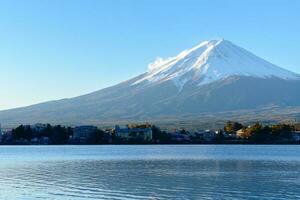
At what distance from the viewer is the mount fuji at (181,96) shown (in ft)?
466

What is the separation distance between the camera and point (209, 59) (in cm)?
18738

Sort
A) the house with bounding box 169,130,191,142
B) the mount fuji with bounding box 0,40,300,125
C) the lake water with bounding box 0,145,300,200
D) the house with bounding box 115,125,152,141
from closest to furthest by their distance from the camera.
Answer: the lake water with bounding box 0,145,300,200 < the house with bounding box 115,125,152,141 < the house with bounding box 169,130,191,142 < the mount fuji with bounding box 0,40,300,125

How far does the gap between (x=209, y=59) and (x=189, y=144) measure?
11450 centimetres

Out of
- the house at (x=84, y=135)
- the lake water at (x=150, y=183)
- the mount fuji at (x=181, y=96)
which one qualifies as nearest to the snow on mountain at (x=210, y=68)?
the mount fuji at (x=181, y=96)

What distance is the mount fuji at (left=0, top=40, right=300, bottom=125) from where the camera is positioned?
14200cm

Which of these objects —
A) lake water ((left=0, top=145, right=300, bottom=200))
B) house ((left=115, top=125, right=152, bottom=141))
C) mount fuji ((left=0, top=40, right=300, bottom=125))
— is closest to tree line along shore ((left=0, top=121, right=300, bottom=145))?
house ((left=115, top=125, right=152, bottom=141))

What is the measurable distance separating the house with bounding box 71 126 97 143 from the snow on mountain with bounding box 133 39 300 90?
84975 mm

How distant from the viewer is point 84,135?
76062 mm

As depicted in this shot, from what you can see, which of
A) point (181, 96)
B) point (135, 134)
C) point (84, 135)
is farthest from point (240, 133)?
point (181, 96)

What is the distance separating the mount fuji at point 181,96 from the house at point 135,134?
53.9m

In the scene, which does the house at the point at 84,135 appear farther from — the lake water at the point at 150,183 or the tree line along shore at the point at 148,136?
the lake water at the point at 150,183

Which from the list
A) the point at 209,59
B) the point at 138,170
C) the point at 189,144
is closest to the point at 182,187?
the point at 138,170

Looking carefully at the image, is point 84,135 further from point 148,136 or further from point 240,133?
point 240,133

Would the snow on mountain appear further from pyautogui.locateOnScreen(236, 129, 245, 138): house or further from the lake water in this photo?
the lake water
